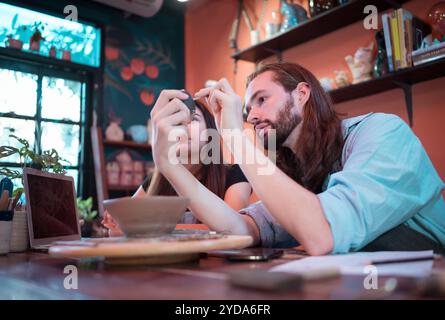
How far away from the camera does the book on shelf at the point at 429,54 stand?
2.08 meters

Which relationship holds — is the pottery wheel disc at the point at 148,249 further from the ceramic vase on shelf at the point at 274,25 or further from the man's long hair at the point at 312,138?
the ceramic vase on shelf at the point at 274,25

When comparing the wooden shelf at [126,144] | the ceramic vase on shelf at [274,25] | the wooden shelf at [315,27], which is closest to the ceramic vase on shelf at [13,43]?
the wooden shelf at [126,144]

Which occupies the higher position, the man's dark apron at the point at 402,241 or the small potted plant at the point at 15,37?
the small potted plant at the point at 15,37

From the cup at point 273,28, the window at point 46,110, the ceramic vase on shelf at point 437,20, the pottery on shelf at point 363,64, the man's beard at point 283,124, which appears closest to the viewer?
the man's beard at point 283,124

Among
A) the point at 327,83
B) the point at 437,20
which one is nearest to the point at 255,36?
the point at 327,83

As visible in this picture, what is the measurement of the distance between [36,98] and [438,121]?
10.4ft

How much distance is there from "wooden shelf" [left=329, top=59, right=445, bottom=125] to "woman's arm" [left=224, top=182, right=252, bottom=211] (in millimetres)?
1005

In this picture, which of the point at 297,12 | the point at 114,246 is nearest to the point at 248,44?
the point at 297,12

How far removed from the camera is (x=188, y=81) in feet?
14.8

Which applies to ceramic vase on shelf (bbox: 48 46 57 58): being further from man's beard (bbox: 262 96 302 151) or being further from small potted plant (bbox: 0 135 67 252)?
man's beard (bbox: 262 96 302 151)

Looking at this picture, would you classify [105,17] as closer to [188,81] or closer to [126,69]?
Result: [126,69]

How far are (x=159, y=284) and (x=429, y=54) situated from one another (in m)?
2.16

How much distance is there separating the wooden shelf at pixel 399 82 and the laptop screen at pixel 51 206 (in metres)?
1.90

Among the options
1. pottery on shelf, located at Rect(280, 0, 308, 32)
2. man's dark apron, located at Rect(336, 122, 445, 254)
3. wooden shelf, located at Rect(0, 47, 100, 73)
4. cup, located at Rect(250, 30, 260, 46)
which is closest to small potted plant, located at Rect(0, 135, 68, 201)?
man's dark apron, located at Rect(336, 122, 445, 254)
